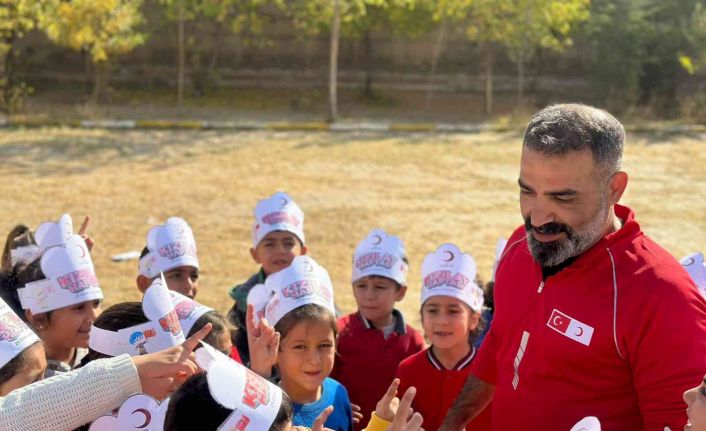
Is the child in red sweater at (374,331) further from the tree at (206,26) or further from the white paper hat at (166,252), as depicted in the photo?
the tree at (206,26)

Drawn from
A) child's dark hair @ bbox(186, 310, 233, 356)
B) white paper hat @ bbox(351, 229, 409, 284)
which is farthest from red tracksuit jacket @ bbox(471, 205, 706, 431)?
white paper hat @ bbox(351, 229, 409, 284)

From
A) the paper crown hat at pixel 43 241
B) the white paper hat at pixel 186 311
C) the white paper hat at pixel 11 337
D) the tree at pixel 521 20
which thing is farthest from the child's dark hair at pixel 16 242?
the tree at pixel 521 20

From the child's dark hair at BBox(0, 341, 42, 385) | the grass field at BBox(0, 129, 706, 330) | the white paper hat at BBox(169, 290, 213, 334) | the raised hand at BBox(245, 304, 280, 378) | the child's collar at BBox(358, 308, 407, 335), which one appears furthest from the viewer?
the grass field at BBox(0, 129, 706, 330)

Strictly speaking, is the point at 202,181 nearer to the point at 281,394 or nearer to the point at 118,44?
the point at 118,44

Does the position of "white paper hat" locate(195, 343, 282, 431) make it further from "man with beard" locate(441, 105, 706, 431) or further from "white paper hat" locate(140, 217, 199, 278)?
"white paper hat" locate(140, 217, 199, 278)

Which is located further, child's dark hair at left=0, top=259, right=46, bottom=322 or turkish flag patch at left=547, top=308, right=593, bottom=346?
child's dark hair at left=0, top=259, right=46, bottom=322

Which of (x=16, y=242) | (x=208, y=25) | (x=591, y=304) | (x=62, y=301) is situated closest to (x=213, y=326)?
(x=62, y=301)

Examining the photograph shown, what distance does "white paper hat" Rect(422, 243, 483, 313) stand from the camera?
5.47 m

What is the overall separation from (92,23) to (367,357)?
1593 cm

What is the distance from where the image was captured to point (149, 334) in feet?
13.6

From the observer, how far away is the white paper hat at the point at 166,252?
6242 mm

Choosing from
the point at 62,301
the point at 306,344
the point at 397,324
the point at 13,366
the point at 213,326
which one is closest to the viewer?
the point at 13,366

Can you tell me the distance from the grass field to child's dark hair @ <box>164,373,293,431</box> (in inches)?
240

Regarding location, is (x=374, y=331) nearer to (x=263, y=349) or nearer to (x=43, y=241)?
(x=263, y=349)
